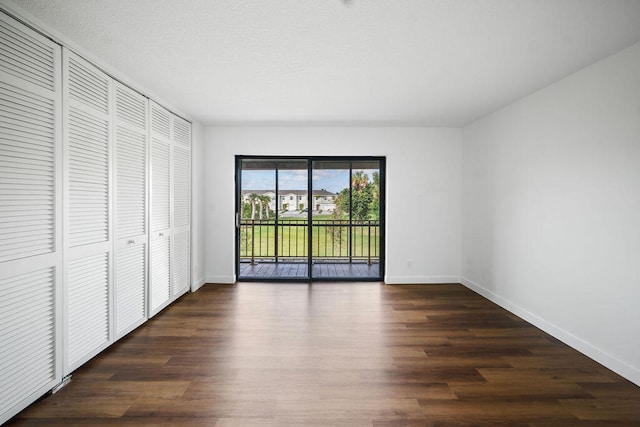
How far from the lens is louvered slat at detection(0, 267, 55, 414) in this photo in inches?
69.1

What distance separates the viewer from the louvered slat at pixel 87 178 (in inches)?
89.0

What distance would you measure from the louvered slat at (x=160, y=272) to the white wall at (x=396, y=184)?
1080 millimetres

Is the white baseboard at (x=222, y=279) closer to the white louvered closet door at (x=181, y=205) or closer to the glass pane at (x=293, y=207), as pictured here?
the white louvered closet door at (x=181, y=205)

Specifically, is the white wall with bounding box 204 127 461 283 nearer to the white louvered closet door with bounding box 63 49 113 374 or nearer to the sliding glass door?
the sliding glass door

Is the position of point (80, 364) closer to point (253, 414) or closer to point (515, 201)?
point (253, 414)

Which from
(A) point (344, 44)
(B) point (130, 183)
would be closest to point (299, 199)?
(B) point (130, 183)

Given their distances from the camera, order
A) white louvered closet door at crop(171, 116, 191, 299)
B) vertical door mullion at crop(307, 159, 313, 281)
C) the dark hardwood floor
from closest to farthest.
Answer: the dark hardwood floor, white louvered closet door at crop(171, 116, 191, 299), vertical door mullion at crop(307, 159, 313, 281)

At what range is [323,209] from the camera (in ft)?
16.7

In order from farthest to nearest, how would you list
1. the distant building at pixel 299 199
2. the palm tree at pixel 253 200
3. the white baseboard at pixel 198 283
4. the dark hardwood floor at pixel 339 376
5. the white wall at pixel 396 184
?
the palm tree at pixel 253 200
the distant building at pixel 299 199
the white wall at pixel 396 184
the white baseboard at pixel 198 283
the dark hardwood floor at pixel 339 376

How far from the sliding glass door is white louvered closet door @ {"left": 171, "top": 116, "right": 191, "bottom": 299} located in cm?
80

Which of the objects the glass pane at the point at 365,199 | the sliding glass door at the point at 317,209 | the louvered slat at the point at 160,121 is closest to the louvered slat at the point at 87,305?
the louvered slat at the point at 160,121

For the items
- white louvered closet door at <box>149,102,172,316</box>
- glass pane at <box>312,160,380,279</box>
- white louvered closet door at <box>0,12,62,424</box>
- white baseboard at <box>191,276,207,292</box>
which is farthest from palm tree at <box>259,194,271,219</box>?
white louvered closet door at <box>0,12,62,424</box>

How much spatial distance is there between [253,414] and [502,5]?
9.43ft

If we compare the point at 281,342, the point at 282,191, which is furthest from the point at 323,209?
the point at 281,342
